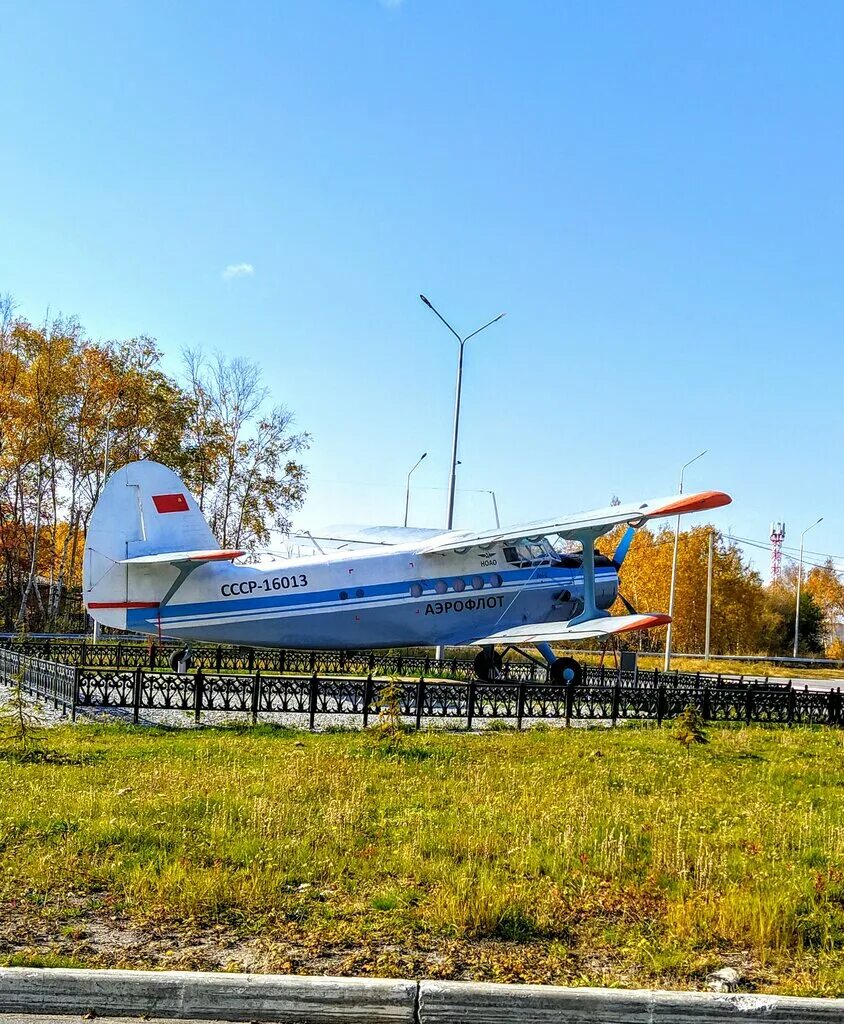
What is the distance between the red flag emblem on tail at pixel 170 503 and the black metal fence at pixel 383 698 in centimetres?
480

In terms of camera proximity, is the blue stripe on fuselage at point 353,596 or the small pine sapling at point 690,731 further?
the blue stripe on fuselage at point 353,596

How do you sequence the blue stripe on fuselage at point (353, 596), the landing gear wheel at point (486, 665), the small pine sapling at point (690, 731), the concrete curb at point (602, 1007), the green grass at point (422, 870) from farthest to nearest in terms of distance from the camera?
the landing gear wheel at point (486, 665) → the blue stripe on fuselage at point (353, 596) → the small pine sapling at point (690, 731) → the green grass at point (422, 870) → the concrete curb at point (602, 1007)

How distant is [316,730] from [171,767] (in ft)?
17.0

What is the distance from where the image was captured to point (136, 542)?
22547mm

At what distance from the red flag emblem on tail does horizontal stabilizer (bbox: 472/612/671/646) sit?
8323 mm

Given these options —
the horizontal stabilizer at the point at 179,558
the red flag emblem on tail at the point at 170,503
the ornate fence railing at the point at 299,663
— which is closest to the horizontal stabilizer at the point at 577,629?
the ornate fence railing at the point at 299,663

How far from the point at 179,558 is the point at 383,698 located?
8058 millimetres

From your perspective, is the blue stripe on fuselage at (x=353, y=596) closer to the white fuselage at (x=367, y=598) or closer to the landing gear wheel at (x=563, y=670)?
the white fuselage at (x=367, y=598)

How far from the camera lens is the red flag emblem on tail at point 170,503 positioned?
23.2m

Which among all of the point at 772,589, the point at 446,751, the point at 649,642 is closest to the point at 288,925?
the point at 446,751

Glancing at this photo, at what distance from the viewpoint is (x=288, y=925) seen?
5.90 m

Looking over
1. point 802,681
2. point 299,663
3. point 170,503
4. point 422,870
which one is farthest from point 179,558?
point 802,681

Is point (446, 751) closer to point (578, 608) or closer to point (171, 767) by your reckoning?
point (171, 767)

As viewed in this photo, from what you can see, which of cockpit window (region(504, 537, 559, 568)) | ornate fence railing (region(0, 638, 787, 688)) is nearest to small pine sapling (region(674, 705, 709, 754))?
ornate fence railing (region(0, 638, 787, 688))
